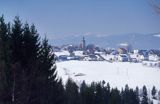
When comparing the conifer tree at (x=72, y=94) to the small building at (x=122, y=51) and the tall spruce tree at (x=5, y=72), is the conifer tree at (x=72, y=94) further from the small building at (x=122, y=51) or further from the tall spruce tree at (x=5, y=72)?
the small building at (x=122, y=51)

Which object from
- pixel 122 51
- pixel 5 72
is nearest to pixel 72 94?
pixel 5 72

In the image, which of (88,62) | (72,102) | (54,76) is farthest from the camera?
(88,62)

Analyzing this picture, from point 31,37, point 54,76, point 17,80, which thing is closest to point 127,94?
point 54,76

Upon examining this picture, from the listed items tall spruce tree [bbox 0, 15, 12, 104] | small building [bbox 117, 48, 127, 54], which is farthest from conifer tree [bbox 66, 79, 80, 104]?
small building [bbox 117, 48, 127, 54]

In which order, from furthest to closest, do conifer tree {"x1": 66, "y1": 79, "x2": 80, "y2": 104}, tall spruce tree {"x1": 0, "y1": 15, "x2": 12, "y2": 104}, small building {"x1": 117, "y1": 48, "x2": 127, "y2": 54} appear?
small building {"x1": 117, "y1": 48, "x2": 127, "y2": 54}
conifer tree {"x1": 66, "y1": 79, "x2": 80, "y2": 104}
tall spruce tree {"x1": 0, "y1": 15, "x2": 12, "y2": 104}

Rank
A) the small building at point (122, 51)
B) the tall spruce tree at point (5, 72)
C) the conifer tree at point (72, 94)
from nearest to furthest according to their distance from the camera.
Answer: the tall spruce tree at point (5, 72) < the conifer tree at point (72, 94) < the small building at point (122, 51)

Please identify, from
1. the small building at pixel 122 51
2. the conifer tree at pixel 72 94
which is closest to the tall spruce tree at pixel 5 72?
the conifer tree at pixel 72 94

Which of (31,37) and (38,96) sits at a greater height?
(31,37)

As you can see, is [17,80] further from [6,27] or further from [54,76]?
[54,76]

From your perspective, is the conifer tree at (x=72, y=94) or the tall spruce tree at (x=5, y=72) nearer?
the tall spruce tree at (x=5, y=72)

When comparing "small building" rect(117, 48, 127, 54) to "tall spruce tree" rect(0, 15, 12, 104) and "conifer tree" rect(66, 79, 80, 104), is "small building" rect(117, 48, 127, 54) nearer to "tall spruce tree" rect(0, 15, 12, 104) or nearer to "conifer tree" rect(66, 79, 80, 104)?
"conifer tree" rect(66, 79, 80, 104)

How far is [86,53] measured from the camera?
191 m

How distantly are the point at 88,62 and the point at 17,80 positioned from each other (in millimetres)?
152314

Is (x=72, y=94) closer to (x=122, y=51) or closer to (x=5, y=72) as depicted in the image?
(x=5, y=72)
